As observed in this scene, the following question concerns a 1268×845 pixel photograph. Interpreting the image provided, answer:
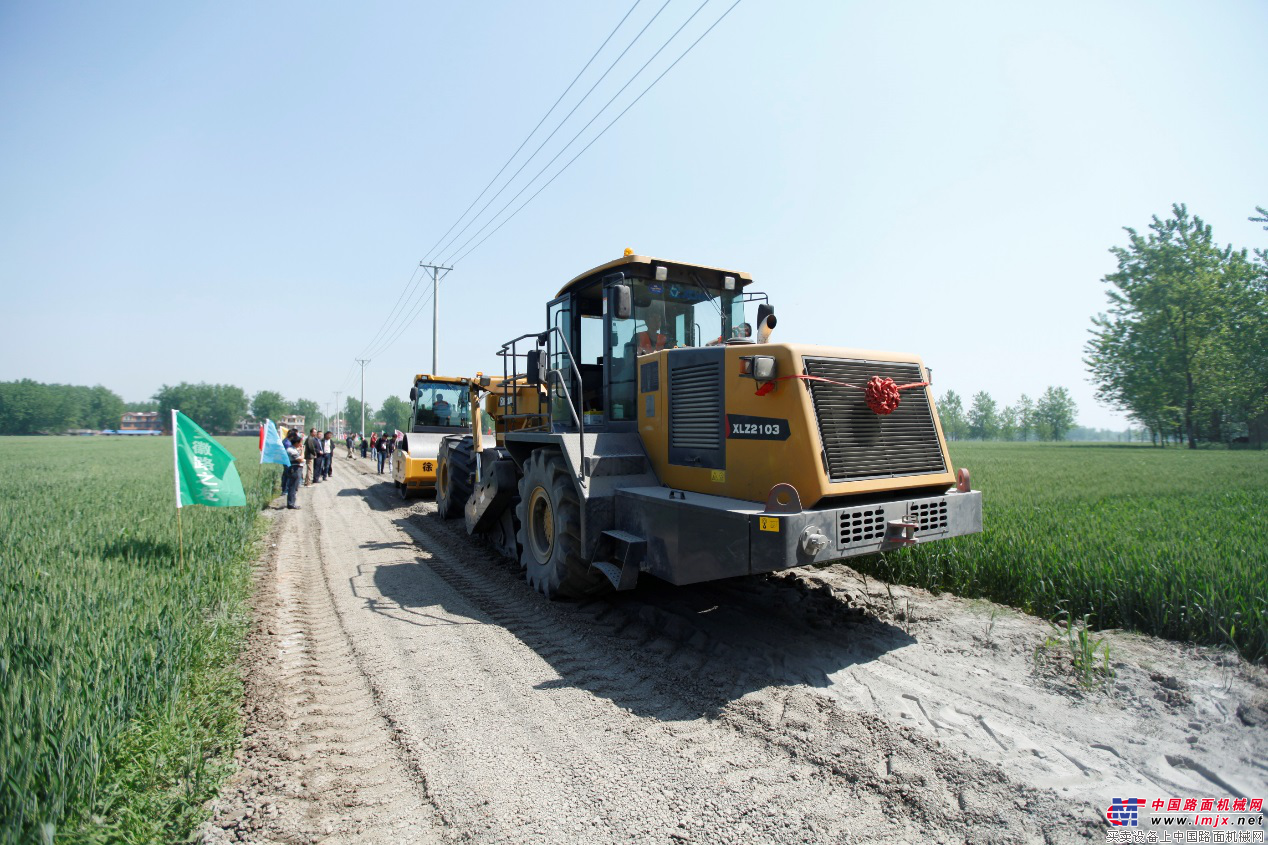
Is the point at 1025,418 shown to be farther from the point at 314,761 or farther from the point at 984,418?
the point at 314,761

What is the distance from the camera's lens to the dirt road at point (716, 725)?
8.58 feet

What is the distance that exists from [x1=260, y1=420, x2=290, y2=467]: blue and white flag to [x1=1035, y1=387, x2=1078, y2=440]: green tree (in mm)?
111108

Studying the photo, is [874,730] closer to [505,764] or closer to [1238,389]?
[505,764]

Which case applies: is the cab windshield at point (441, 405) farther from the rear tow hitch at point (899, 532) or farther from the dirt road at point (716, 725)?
the rear tow hitch at point (899, 532)

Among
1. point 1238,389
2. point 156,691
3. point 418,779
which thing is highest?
point 1238,389

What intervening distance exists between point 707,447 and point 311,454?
1603 centimetres

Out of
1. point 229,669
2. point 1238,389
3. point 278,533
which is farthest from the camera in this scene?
point 1238,389

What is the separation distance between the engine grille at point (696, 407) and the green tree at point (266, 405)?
140m

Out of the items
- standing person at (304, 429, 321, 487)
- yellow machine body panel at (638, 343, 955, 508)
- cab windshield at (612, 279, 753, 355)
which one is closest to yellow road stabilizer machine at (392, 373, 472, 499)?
standing person at (304, 429, 321, 487)

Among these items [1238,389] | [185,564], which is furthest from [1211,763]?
[1238,389]

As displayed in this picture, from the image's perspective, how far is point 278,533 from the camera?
966 centimetres

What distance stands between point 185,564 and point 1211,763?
7.93 m

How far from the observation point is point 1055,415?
9419 cm
